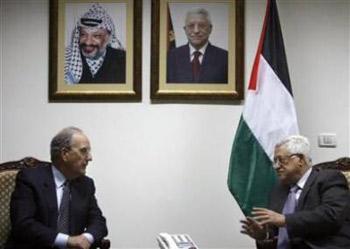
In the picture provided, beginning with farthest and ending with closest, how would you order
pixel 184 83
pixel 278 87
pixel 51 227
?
pixel 184 83
pixel 278 87
pixel 51 227

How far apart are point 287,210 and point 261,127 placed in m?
0.61

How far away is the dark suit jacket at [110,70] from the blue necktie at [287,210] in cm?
139

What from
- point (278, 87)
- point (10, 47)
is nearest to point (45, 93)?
point (10, 47)

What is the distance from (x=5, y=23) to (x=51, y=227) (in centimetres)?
166

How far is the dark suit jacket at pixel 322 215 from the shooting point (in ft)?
8.13

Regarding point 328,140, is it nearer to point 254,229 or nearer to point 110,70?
point 254,229

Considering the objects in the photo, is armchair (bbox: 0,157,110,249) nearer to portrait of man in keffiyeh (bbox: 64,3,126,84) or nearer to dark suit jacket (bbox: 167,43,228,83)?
portrait of man in keffiyeh (bbox: 64,3,126,84)

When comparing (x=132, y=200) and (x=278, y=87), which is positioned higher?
(x=278, y=87)

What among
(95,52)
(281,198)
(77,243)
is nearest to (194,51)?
(95,52)

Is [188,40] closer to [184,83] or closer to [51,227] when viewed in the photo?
[184,83]

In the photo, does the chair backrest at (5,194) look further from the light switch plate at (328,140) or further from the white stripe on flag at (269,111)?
the light switch plate at (328,140)

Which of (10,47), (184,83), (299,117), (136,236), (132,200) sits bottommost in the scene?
(136,236)

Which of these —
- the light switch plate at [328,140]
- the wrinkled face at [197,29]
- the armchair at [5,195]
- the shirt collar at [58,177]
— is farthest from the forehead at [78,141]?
the light switch plate at [328,140]

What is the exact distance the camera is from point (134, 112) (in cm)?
351
